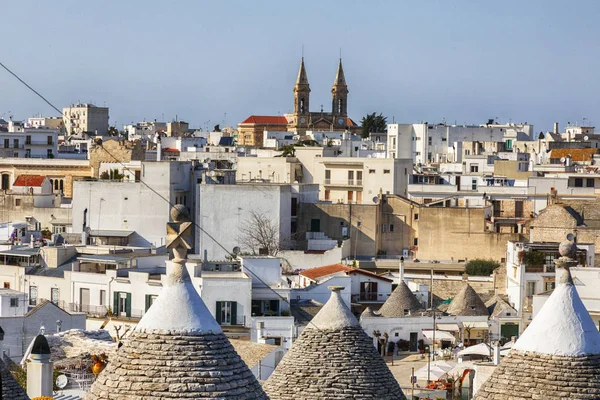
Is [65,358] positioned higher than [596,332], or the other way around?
[596,332]

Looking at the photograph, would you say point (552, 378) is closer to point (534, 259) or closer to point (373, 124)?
point (534, 259)

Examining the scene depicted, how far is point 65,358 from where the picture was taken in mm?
27297

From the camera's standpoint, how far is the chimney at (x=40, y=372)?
1594cm

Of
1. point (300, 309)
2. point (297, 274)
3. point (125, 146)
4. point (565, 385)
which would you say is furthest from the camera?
point (125, 146)

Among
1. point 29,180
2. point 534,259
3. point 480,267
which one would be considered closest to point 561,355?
point 534,259

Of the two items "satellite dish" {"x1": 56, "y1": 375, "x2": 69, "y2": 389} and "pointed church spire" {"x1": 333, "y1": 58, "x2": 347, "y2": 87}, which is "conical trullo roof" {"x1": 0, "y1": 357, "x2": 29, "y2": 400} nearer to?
"satellite dish" {"x1": 56, "y1": 375, "x2": 69, "y2": 389}

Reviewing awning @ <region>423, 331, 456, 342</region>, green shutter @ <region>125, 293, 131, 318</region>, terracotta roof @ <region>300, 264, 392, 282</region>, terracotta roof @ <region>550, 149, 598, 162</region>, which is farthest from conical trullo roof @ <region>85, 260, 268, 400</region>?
terracotta roof @ <region>550, 149, 598, 162</region>

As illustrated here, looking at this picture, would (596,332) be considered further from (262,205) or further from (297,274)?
(262,205)

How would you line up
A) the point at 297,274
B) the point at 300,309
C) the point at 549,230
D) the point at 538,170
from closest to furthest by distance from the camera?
the point at 300,309 < the point at 297,274 < the point at 549,230 < the point at 538,170

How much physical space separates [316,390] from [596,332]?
92.9 inches

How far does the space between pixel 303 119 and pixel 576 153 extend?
156 ft

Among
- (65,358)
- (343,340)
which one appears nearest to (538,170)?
(65,358)

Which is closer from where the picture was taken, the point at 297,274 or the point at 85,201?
the point at 297,274

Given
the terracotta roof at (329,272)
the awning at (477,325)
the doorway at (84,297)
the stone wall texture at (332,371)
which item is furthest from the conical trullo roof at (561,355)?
the terracotta roof at (329,272)
